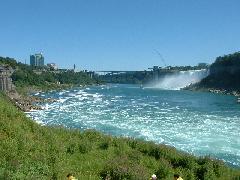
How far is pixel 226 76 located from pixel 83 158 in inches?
6680

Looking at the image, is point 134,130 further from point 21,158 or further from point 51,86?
point 51,86

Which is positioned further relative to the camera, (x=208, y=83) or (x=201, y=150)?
(x=208, y=83)

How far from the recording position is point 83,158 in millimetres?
23281

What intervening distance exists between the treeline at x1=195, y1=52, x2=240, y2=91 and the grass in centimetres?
14352

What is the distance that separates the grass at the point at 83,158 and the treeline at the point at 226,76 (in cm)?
14352

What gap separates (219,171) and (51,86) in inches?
6577

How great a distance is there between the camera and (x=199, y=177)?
2300cm

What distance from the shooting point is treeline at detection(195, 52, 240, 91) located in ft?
569

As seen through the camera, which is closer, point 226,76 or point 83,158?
point 83,158

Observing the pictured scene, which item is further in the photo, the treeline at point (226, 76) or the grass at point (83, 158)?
the treeline at point (226, 76)

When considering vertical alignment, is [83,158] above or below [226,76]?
above

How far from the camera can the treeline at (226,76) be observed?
174 meters

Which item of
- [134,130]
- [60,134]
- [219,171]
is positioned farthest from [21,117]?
[134,130]

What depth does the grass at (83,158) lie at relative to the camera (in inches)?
734
